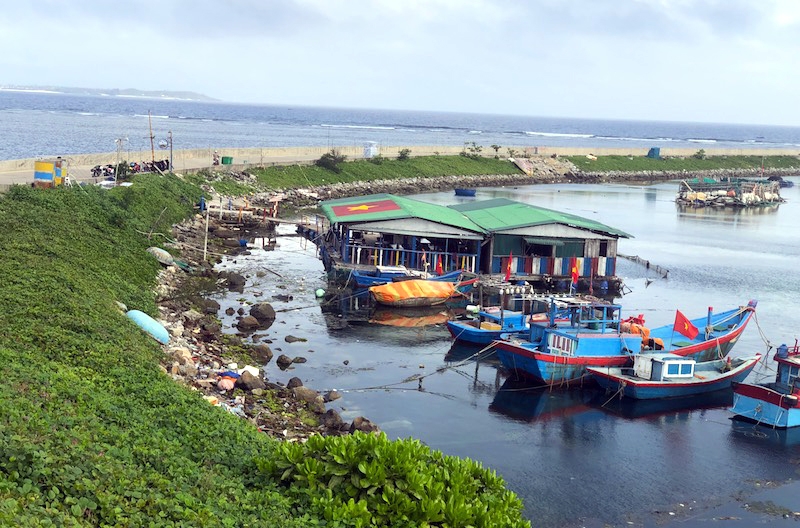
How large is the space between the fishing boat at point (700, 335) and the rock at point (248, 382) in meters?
14.3

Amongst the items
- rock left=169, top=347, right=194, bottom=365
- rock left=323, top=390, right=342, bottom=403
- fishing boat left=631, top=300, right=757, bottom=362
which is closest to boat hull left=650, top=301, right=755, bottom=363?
fishing boat left=631, top=300, right=757, bottom=362

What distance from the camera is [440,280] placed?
132 feet

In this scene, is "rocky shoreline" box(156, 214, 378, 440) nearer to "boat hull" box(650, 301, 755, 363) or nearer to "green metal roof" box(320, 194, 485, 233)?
"green metal roof" box(320, 194, 485, 233)

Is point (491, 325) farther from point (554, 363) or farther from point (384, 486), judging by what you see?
point (384, 486)

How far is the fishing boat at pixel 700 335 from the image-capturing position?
30188 mm

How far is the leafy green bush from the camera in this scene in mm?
12336

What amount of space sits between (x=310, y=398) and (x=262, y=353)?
5.12 meters

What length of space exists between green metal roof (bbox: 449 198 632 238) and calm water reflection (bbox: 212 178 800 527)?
4.18m

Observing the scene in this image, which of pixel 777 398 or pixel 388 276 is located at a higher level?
pixel 388 276

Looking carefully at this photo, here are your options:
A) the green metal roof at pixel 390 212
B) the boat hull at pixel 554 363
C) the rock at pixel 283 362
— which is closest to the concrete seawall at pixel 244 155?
the green metal roof at pixel 390 212

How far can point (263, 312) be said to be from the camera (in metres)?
33.7

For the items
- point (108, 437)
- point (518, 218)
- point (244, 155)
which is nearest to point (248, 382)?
point (108, 437)

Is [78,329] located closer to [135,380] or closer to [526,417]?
[135,380]

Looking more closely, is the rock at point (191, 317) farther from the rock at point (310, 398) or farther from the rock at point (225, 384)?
the rock at point (310, 398)
